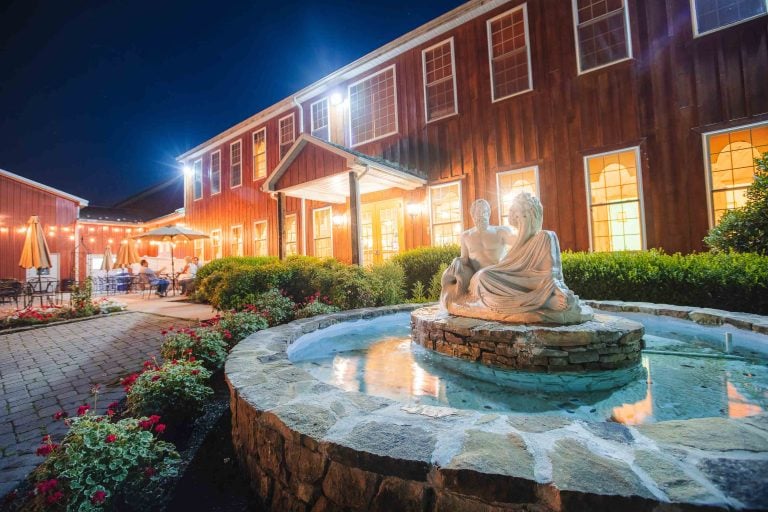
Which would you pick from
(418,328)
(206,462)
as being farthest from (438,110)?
(206,462)

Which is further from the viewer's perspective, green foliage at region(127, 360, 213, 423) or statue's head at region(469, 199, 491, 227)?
statue's head at region(469, 199, 491, 227)

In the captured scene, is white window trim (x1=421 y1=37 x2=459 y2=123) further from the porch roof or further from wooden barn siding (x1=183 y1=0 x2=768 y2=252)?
the porch roof

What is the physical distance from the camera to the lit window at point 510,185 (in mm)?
8594

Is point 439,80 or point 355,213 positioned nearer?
point 355,213

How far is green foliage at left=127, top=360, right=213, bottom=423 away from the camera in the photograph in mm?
2762

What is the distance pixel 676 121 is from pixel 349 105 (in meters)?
9.31

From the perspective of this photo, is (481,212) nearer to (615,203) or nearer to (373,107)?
(615,203)

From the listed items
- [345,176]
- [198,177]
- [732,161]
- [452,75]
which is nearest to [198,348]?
[345,176]

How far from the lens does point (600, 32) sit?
305 inches

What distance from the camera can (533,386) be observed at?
311 cm

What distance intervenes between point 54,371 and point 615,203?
405 inches

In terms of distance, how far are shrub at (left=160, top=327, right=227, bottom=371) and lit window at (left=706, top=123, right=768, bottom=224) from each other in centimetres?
877

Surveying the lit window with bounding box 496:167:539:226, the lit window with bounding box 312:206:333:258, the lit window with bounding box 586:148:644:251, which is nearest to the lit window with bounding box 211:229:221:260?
the lit window with bounding box 312:206:333:258

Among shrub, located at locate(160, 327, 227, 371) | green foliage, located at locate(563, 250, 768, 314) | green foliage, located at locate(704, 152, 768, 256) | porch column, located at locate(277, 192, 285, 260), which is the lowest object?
shrub, located at locate(160, 327, 227, 371)
